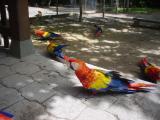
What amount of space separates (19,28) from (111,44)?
152 inches

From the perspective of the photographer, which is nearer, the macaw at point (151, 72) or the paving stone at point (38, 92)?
the paving stone at point (38, 92)

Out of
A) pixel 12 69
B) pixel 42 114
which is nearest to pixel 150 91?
pixel 42 114

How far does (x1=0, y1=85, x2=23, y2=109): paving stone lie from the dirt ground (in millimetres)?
2571

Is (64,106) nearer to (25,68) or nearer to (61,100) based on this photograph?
(61,100)

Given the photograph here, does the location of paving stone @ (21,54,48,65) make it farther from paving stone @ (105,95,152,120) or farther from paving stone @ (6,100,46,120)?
paving stone @ (105,95,152,120)

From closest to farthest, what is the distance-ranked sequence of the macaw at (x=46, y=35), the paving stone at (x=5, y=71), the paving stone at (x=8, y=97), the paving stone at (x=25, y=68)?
the paving stone at (x=8, y=97), the paving stone at (x=5, y=71), the paving stone at (x=25, y=68), the macaw at (x=46, y=35)

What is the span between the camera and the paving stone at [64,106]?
308 cm

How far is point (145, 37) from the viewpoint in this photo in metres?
9.23

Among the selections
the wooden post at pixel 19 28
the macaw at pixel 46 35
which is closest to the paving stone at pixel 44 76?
the wooden post at pixel 19 28

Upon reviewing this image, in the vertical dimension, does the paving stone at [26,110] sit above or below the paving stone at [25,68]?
below

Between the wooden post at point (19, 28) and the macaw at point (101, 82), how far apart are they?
182 centimetres

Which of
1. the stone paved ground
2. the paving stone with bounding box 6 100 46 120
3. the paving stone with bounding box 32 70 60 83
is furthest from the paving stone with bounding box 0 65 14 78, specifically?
the paving stone with bounding box 6 100 46 120

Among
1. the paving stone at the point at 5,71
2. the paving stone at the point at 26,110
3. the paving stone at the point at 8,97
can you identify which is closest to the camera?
the paving stone at the point at 26,110

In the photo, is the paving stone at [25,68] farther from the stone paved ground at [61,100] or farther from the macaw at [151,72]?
the macaw at [151,72]
